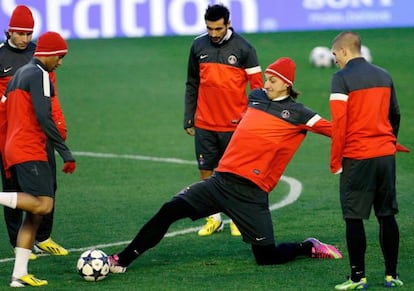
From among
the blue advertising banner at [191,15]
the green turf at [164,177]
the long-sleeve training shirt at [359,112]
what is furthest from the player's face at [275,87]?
the blue advertising banner at [191,15]

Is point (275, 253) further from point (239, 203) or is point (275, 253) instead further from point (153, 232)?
point (153, 232)

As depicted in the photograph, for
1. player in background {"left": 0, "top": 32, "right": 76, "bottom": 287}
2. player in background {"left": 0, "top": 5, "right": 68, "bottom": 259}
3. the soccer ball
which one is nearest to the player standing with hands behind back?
player in background {"left": 0, "top": 5, "right": 68, "bottom": 259}

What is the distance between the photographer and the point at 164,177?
1722cm

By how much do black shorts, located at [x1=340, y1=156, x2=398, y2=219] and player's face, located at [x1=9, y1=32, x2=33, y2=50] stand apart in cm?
385

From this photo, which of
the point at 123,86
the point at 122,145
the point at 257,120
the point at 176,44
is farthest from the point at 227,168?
the point at 176,44

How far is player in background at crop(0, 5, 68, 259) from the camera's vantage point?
1230 cm

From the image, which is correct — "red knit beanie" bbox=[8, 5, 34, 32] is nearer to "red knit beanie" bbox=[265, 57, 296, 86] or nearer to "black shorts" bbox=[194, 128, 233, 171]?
"black shorts" bbox=[194, 128, 233, 171]

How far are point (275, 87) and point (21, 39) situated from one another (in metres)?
2.82

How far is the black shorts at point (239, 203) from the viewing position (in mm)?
11531

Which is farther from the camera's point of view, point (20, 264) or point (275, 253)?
point (275, 253)

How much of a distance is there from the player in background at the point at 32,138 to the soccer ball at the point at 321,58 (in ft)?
61.4

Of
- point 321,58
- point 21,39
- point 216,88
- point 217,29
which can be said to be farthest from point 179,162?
point 321,58

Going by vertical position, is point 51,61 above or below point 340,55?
below

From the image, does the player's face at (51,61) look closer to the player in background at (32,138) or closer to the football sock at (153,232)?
the player in background at (32,138)
